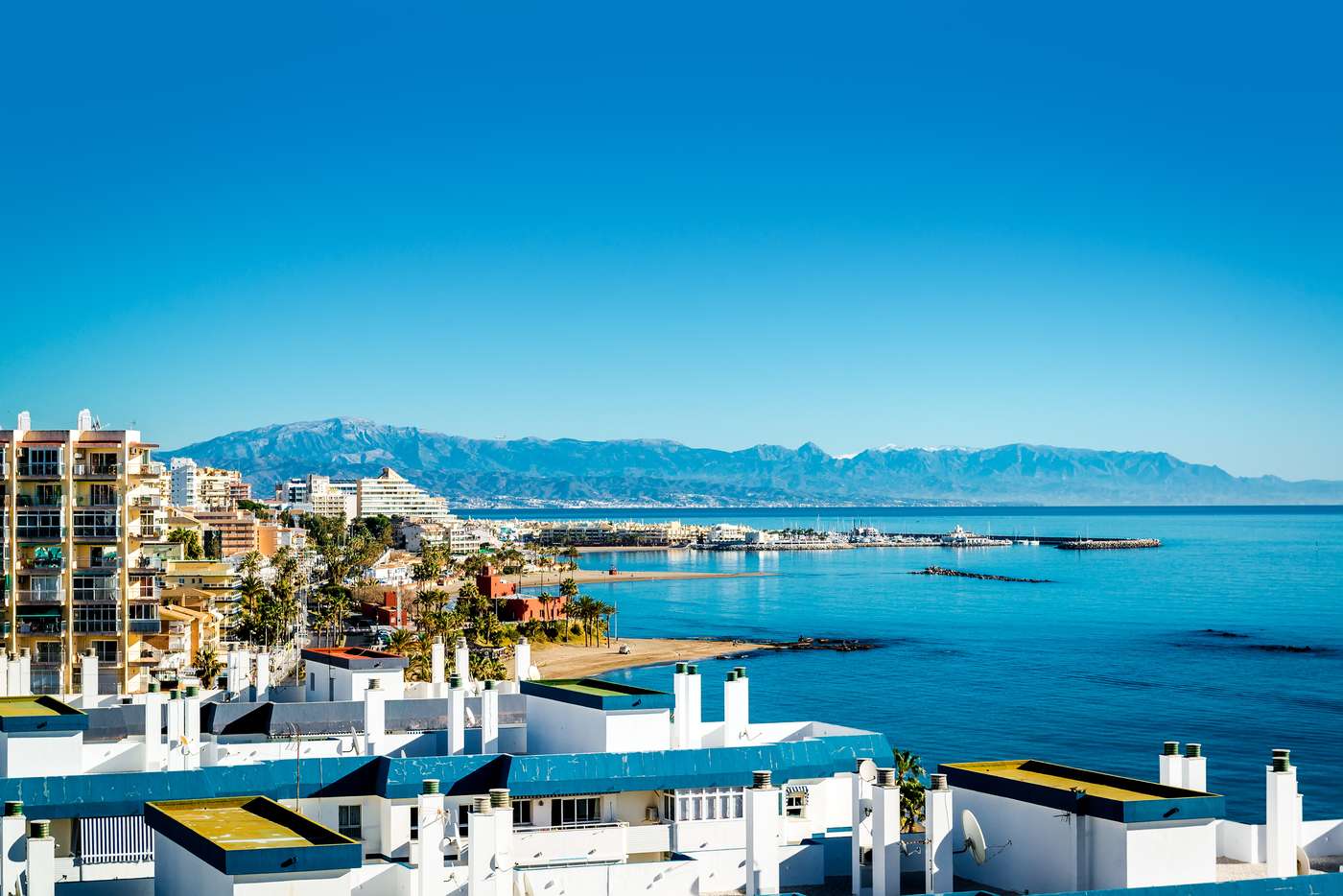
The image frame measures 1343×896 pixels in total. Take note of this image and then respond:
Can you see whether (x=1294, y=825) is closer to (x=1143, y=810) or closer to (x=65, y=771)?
(x=1143, y=810)

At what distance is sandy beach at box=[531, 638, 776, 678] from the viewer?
106 metres

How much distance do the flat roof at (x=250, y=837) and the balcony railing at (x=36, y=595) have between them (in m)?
39.1

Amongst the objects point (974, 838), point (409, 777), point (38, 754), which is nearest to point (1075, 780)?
point (974, 838)

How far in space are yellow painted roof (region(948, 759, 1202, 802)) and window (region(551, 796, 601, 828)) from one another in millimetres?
6397

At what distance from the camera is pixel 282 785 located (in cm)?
2370

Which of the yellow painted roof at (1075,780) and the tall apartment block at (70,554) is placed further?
the tall apartment block at (70,554)

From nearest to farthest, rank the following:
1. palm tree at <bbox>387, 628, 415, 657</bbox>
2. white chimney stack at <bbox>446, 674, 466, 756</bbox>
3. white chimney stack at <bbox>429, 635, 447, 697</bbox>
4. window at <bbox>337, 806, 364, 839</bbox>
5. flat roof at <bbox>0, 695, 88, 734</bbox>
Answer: window at <bbox>337, 806, 364, 839</bbox> < flat roof at <bbox>0, 695, 88, 734</bbox> < white chimney stack at <bbox>446, 674, 466, 756</bbox> < white chimney stack at <bbox>429, 635, 447, 697</bbox> < palm tree at <bbox>387, 628, 415, 657</bbox>

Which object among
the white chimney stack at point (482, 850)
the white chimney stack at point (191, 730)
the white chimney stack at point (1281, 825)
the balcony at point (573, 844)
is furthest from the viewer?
the white chimney stack at point (191, 730)

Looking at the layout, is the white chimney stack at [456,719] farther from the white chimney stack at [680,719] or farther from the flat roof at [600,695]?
the white chimney stack at [680,719]

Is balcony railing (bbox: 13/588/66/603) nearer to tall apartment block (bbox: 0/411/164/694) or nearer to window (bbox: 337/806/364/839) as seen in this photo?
tall apartment block (bbox: 0/411/164/694)

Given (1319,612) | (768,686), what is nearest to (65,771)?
(768,686)

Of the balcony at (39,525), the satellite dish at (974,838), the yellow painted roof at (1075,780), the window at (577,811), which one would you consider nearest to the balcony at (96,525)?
the balcony at (39,525)

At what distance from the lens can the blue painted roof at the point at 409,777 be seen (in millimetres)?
22359

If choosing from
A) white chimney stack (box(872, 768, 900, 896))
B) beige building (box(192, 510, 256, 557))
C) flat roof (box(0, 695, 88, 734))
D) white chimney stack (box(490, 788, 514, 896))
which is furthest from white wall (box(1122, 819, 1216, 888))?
beige building (box(192, 510, 256, 557))
